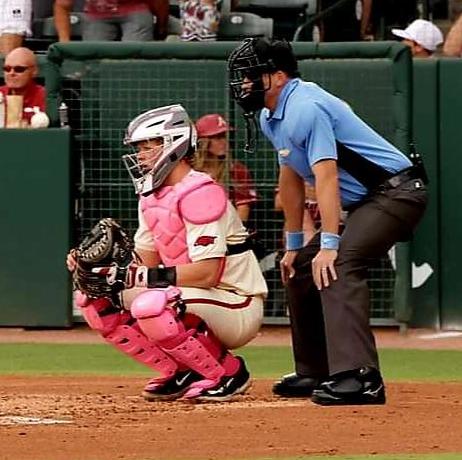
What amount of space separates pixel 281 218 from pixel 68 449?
226 inches

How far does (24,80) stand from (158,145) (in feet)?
14.7

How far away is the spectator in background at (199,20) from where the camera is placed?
40.4 ft

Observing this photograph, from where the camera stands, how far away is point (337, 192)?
6691 millimetres

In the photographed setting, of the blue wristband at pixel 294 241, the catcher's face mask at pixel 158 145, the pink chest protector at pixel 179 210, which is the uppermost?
the catcher's face mask at pixel 158 145

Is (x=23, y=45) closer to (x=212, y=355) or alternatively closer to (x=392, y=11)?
(x=392, y=11)

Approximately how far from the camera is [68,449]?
226 inches

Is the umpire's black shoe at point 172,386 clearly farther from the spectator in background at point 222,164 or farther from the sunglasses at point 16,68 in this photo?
the sunglasses at point 16,68

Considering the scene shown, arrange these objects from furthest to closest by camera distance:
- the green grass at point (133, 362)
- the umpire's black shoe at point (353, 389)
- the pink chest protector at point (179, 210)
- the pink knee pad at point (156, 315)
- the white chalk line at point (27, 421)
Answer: the green grass at point (133, 362), the pink chest protector at point (179, 210), the umpire's black shoe at point (353, 389), the pink knee pad at point (156, 315), the white chalk line at point (27, 421)

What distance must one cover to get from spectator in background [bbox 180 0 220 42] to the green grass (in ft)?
9.59

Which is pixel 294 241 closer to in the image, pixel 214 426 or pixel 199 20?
pixel 214 426

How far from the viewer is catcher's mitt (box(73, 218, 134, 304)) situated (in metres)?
6.86

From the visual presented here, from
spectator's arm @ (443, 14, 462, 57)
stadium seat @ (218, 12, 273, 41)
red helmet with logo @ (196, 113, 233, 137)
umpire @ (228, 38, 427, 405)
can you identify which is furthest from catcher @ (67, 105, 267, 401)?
stadium seat @ (218, 12, 273, 41)

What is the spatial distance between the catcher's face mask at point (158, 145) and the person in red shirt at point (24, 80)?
14.1 feet

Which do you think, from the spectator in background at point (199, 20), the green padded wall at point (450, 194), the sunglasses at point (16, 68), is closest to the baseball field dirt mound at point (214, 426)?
the green padded wall at point (450, 194)
